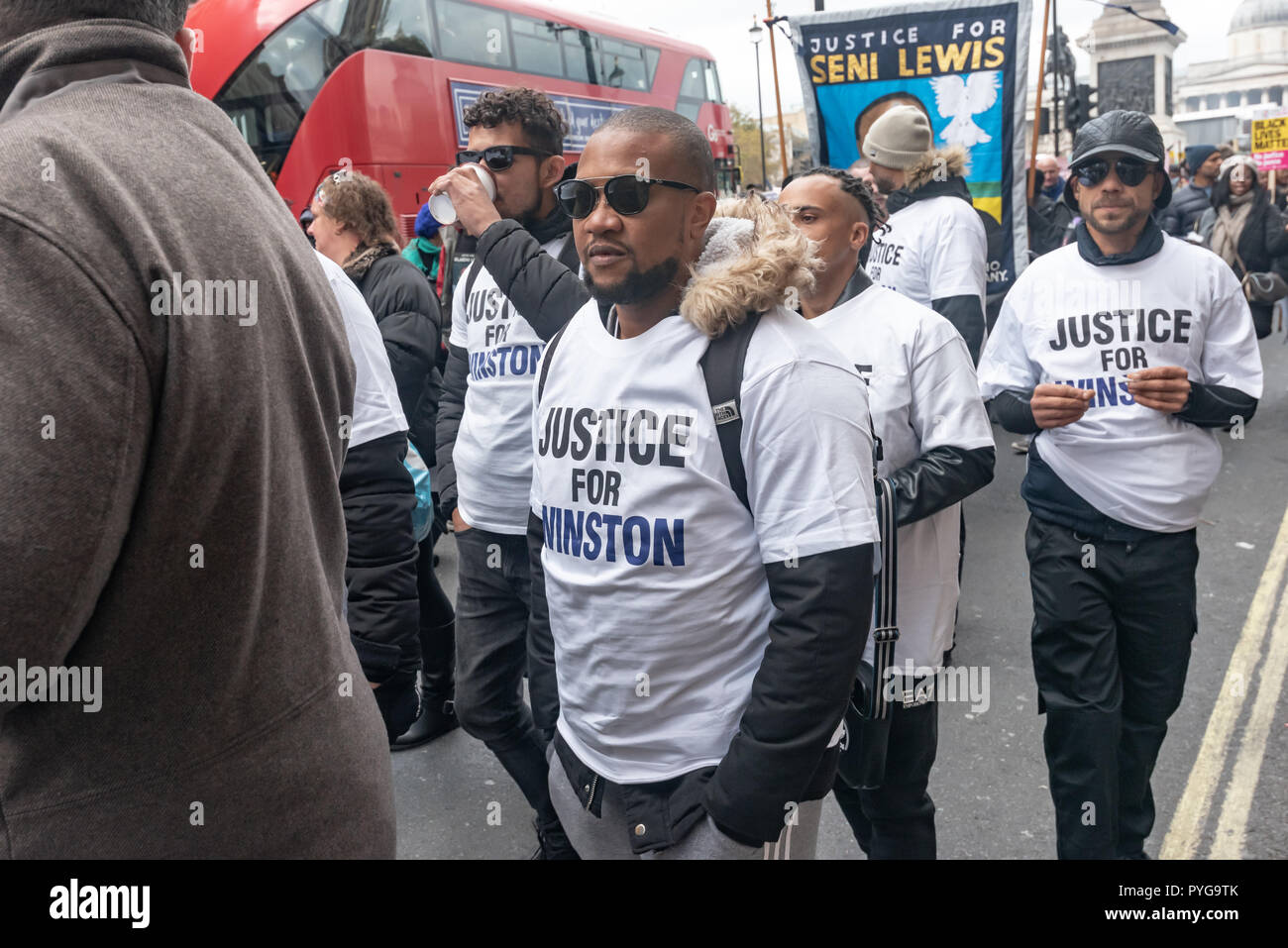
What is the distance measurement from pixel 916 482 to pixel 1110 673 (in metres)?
0.92

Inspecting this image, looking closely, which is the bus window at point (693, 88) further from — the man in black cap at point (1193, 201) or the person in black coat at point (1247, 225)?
the person in black coat at point (1247, 225)

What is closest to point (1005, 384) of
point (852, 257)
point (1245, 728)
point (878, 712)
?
point (852, 257)

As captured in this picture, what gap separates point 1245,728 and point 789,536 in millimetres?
3078

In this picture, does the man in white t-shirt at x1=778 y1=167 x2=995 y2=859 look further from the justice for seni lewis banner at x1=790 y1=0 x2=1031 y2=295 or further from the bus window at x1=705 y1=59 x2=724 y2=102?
the bus window at x1=705 y1=59 x2=724 y2=102

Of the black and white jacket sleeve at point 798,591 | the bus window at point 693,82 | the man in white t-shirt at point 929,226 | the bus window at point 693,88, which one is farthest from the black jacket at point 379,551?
the bus window at point 693,82

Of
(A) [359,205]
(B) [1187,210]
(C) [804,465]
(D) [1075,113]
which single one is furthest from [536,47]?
(D) [1075,113]

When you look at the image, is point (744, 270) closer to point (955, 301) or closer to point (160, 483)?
point (160, 483)

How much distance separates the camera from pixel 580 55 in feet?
45.1

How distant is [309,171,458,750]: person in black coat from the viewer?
411 cm

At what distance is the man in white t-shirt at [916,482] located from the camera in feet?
8.84

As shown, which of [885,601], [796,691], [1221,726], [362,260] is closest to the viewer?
[796,691]

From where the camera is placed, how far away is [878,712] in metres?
2.41
